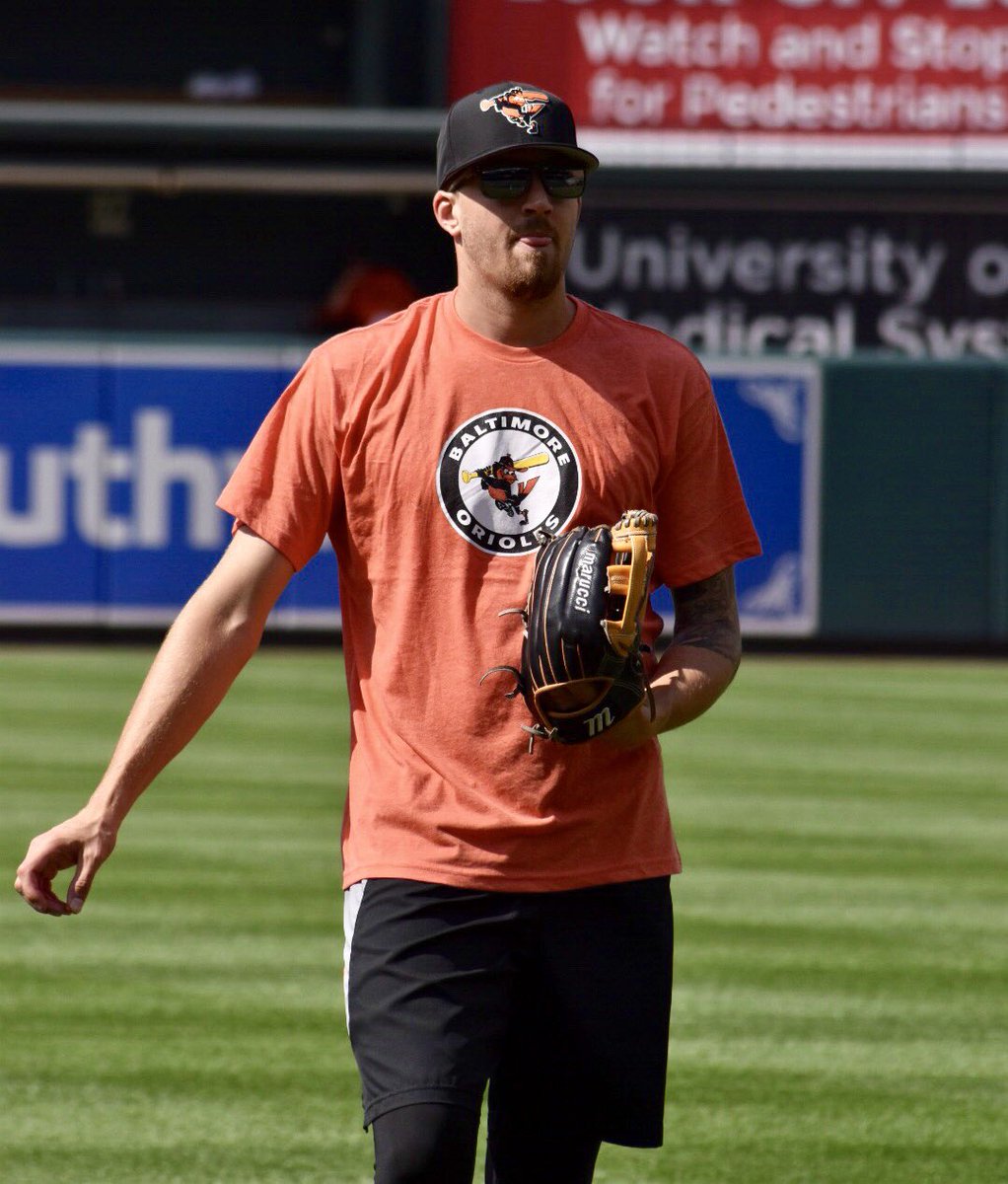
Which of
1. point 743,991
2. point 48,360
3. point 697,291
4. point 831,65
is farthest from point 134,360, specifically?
point 743,991

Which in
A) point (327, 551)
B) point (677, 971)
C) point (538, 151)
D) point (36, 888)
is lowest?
point (327, 551)

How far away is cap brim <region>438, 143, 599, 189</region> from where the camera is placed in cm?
338

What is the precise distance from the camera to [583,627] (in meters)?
3.32

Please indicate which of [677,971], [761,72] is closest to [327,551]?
[761,72]

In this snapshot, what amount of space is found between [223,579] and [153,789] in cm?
695

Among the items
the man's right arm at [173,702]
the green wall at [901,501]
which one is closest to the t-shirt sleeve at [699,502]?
the man's right arm at [173,702]

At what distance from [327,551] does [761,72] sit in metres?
5.22

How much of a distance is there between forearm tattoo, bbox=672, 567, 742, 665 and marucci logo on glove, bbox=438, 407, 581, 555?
336 mm

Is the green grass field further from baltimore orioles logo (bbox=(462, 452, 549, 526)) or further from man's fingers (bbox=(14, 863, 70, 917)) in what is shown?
baltimore orioles logo (bbox=(462, 452, 549, 526))

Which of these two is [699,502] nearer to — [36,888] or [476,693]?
[476,693]

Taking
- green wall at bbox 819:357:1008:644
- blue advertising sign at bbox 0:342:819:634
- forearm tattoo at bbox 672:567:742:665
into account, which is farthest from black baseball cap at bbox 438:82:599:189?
green wall at bbox 819:357:1008:644

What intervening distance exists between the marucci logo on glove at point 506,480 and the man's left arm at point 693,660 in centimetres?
31

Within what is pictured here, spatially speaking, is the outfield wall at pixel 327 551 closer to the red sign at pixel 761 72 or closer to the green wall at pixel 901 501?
the green wall at pixel 901 501

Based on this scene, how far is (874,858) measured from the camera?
29.0 feet
